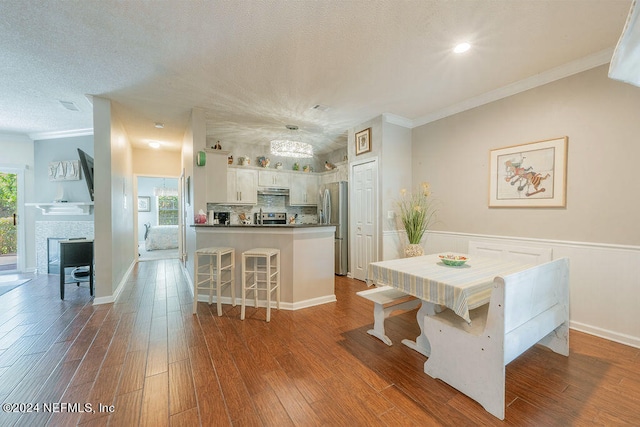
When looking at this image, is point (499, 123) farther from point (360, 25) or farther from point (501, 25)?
point (360, 25)

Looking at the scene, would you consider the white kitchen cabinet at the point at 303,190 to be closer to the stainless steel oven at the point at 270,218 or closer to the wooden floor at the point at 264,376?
the stainless steel oven at the point at 270,218

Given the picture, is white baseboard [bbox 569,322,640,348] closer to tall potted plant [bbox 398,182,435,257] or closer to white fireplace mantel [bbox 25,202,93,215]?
tall potted plant [bbox 398,182,435,257]

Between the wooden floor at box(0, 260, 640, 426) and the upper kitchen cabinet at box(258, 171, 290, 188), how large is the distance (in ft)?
10.6

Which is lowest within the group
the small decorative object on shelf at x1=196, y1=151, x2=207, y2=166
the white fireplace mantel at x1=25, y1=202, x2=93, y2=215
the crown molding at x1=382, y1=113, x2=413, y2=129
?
the white fireplace mantel at x1=25, y1=202, x2=93, y2=215

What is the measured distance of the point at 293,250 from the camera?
9.91 ft

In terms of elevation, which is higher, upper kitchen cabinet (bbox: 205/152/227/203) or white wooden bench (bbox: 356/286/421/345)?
upper kitchen cabinet (bbox: 205/152/227/203)

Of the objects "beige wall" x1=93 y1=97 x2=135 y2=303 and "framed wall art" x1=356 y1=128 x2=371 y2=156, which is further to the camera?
"framed wall art" x1=356 y1=128 x2=371 y2=156

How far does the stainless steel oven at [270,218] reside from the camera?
561 centimetres

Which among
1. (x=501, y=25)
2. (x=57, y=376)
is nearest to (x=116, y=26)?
(x=57, y=376)

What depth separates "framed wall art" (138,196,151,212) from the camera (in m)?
9.03

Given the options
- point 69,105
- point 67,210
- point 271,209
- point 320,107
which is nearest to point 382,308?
point 320,107

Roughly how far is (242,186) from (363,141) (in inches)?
106

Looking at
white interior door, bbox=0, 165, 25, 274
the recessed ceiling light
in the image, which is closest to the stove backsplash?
white interior door, bbox=0, 165, 25, 274

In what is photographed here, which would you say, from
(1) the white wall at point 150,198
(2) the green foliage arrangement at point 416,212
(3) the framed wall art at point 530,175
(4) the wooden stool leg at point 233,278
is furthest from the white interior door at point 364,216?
(1) the white wall at point 150,198
